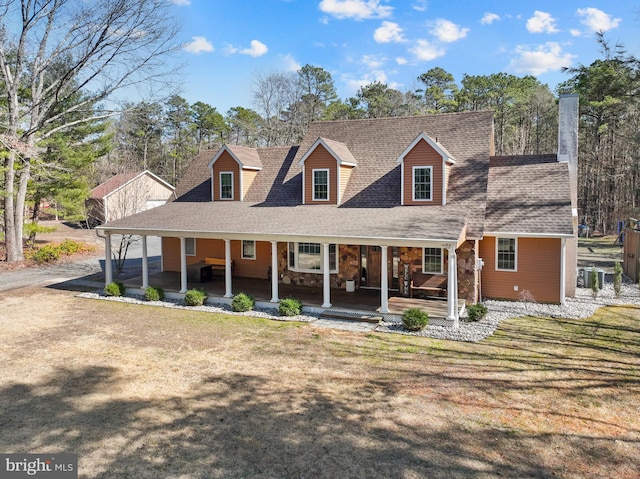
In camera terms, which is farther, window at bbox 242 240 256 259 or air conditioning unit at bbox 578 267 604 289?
window at bbox 242 240 256 259

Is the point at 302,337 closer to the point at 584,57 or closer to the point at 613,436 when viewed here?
the point at 613,436

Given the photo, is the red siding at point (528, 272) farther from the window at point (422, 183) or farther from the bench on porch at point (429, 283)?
the window at point (422, 183)

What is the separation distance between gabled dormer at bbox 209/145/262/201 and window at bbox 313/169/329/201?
12.2 ft

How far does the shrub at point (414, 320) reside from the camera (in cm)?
1273

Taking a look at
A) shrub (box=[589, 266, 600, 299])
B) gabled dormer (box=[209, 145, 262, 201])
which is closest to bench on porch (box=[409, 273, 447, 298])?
shrub (box=[589, 266, 600, 299])

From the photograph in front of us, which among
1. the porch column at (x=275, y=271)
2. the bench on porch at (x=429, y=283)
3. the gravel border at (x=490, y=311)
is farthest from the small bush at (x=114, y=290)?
the bench on porch at (x=429, y=283)

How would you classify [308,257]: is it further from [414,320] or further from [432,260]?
[414,320]

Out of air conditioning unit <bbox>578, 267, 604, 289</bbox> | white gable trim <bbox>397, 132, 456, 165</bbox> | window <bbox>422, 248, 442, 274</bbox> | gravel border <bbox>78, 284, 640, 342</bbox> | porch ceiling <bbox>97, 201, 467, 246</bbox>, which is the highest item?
white gable trim <bbox>397, 132, 456, 165</bbox>

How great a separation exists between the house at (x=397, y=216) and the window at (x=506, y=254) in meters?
0.04

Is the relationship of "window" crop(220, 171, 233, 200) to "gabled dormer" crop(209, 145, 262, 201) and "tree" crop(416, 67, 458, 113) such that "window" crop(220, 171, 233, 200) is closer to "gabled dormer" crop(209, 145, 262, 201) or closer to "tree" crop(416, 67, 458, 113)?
"gabled dormer" crop(209, 145, 262, 201)

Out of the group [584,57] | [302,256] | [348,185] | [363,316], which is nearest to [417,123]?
[348,185]

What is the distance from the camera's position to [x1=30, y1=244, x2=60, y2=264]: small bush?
25.1 meters

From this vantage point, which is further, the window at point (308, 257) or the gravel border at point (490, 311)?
the window at point (308, 257)

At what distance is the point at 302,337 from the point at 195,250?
9820mm
